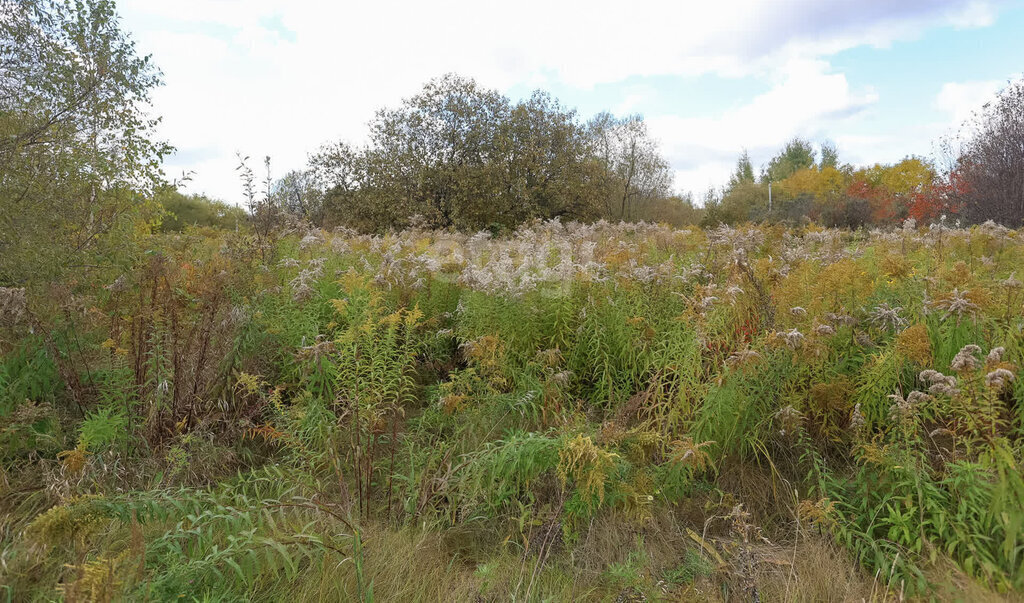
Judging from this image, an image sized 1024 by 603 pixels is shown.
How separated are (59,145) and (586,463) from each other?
4210 millimetres

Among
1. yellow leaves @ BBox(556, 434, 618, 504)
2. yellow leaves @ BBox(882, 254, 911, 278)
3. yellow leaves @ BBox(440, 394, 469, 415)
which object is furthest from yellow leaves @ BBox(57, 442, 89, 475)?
yellow leaves @ BBox(882, 254, 911, 278)

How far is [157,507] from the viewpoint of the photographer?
2.21 meters

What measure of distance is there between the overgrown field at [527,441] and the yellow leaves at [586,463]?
19mm

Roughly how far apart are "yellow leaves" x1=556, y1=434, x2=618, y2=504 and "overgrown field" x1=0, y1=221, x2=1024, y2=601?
0.02 metres

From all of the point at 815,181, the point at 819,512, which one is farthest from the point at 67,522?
the point at 815,181

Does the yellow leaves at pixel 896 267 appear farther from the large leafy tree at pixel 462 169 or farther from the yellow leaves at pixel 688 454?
the large leafy tree at pixel 462 169

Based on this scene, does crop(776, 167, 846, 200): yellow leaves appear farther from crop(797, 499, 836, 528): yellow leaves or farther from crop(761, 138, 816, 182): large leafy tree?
crop(797, 499, 836, 528): yellow leaves

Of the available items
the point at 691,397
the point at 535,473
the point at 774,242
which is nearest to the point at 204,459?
the point at 535,473

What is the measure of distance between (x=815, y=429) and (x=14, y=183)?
5.09 meters

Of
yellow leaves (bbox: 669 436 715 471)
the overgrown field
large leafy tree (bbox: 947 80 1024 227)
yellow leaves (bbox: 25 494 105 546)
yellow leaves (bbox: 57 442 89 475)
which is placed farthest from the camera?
large leafy tree (bbox: 947 80 1024 227)

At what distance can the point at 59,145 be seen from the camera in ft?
13.1

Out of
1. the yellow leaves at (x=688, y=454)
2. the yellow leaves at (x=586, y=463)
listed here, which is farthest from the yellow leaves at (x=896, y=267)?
the yellow leaves at (x=586, y=463)

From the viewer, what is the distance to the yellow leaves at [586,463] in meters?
2.23

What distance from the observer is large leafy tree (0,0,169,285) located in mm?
3588
